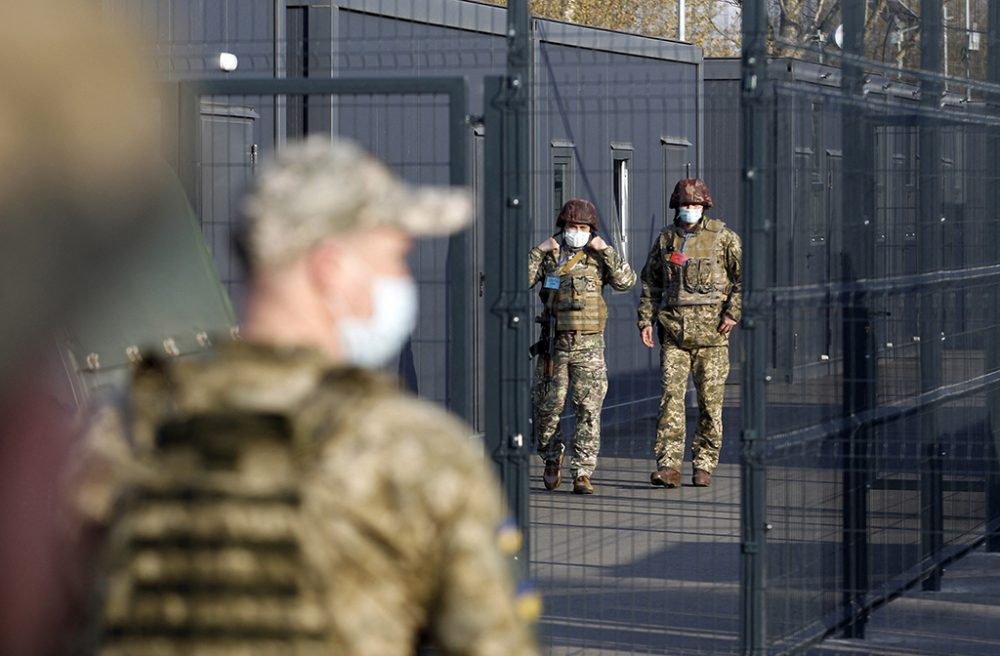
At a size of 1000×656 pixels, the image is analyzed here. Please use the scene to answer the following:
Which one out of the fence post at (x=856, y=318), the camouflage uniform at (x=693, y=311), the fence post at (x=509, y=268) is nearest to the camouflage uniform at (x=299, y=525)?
the fence post at (x=509, y=268)

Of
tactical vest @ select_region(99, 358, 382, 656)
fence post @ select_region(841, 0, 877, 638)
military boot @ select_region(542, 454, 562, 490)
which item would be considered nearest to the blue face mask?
military boot @ select_region(542, 454, 562, 490)

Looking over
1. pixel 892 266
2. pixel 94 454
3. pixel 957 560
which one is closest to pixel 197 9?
pixel 892 266

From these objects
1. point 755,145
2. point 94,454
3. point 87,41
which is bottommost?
point 94,454

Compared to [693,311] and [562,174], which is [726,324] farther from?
[562,174]

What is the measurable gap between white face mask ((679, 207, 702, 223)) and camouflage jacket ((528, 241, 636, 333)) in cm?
54

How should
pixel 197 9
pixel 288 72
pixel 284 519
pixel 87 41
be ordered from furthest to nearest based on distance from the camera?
pixel 288 72, pixel 197 9, pixel 284 519, pixel 87 41

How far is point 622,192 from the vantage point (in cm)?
1483

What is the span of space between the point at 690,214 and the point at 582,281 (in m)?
0.93

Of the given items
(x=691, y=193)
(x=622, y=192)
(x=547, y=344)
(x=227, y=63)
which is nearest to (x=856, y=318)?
(x=227, y=63)

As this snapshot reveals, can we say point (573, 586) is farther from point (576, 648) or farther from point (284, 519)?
point (284, 519)

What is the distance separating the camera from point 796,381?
6.44m

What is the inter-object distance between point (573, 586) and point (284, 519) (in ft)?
22.6

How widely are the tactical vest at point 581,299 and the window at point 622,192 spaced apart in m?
1.36

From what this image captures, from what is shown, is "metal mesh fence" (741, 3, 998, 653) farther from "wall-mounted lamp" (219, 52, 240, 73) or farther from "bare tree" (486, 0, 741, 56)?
"bare tree" (486, 0, 741, 56)
